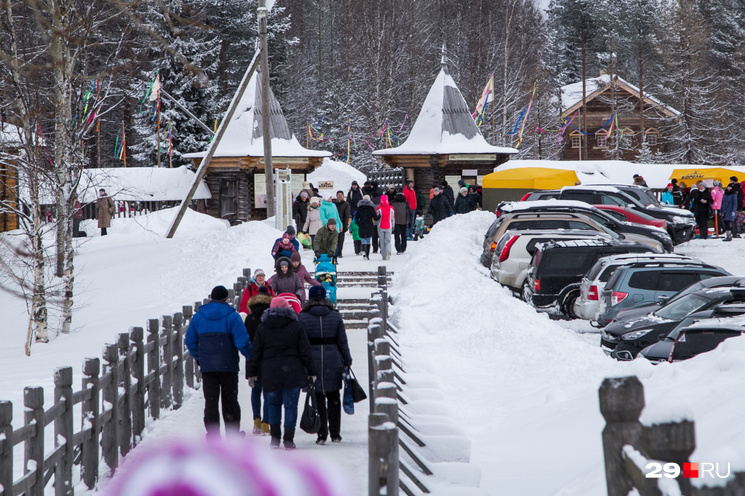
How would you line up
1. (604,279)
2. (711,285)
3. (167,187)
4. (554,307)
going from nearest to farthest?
(711,285) → (604,279) → (554,307) → (167,187)

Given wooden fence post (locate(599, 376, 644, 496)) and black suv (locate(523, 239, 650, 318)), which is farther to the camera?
black suv (locate(523, 239, 650, 318))

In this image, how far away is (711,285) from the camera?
528 inches

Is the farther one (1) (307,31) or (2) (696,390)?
(1) (307,31)

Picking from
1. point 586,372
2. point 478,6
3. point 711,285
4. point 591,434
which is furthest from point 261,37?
point 478,6

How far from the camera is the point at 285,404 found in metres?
8.41

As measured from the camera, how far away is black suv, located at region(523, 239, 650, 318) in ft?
56.5

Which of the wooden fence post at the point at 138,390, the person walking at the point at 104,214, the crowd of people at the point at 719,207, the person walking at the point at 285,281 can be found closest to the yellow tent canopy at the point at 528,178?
the crowd of people at the point at 719,207

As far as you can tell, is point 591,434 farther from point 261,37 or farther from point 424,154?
point 424,154

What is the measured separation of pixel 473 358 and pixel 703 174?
29.0 meters

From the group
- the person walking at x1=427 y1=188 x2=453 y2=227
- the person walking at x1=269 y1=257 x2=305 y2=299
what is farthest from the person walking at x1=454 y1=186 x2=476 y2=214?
the person walking at x1=269 y1=257 x2=305 y2=299

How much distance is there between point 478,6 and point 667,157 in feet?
50.5

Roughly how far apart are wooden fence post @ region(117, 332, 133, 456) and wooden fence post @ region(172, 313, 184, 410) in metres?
2.20

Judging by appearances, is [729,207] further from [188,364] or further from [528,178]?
[188,364]

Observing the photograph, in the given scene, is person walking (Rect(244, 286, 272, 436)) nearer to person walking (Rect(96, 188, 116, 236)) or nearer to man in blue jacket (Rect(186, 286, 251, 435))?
man in blue jacket (Rect(186, 286, 251, 435))
